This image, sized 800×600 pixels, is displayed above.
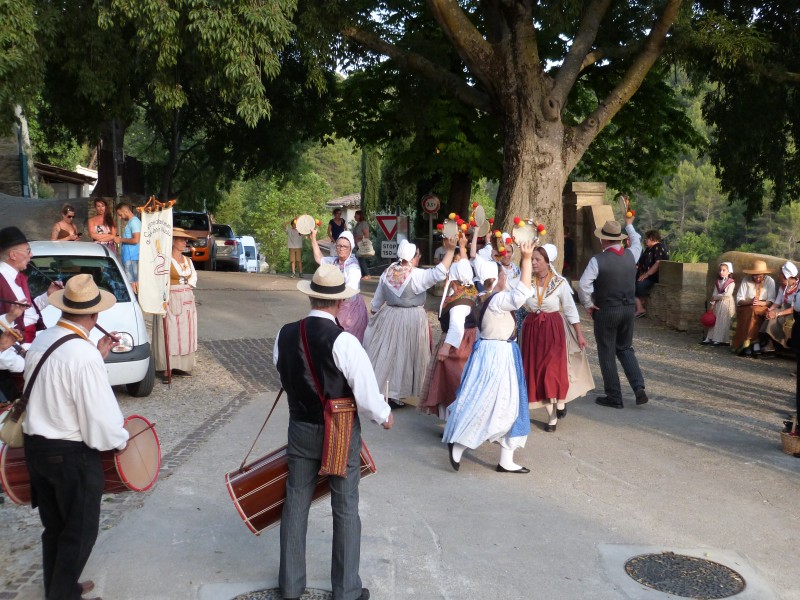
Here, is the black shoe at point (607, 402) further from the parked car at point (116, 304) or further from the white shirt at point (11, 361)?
the white shirt at point (11, 361)

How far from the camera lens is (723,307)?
14.4 meters

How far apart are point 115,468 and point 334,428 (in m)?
1.14

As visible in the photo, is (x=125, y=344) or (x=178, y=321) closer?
(x=125, y=344)

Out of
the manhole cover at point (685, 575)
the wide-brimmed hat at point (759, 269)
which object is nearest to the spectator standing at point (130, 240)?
the wide-brimmed hat at point (759, 269)

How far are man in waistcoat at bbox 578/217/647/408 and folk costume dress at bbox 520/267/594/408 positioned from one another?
3.19 ft

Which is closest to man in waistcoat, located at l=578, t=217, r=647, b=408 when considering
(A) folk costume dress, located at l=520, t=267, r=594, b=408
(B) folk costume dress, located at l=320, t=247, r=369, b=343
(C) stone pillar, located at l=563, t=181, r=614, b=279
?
(A) folk costume dress, located at l=520, t=267, r=594, b=408

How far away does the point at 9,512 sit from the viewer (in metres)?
6.16

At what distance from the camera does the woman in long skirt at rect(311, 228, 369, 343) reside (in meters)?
9.33

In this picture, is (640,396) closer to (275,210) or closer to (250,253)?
(250,253)

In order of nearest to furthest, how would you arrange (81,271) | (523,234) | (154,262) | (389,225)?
(523,234)
(81,271)
(154,262)
(389,225)

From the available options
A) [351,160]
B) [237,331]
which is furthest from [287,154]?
[351,160]

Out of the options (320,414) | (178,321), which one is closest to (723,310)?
(178,321)

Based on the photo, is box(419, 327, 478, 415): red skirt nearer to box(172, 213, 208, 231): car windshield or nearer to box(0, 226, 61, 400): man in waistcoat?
box(0, 226, 61, 400): man in waistcoat

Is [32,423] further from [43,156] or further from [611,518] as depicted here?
[43,156]
